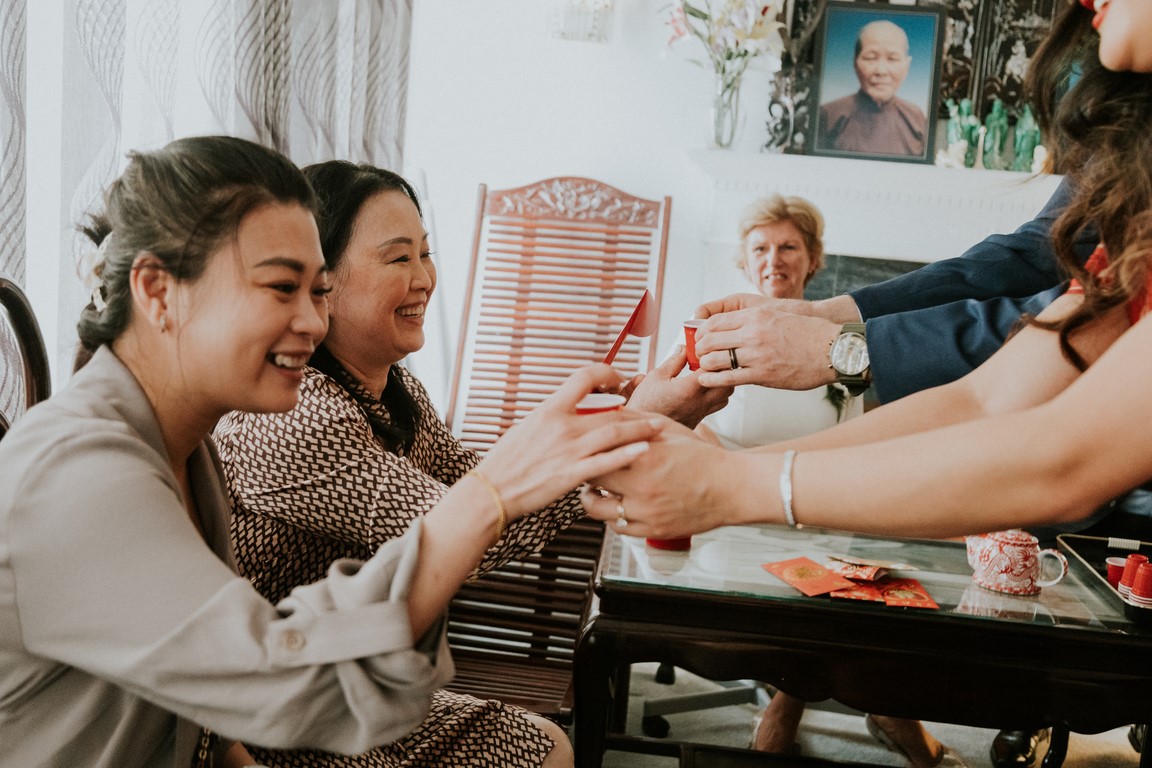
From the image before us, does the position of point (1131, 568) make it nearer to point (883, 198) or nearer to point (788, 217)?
point (788, 217)

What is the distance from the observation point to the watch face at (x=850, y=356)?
Answer: 1.85 m

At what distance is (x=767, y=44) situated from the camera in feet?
13.4

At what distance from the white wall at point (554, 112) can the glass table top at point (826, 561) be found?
229 cm

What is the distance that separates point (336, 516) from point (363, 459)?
0.31 ft

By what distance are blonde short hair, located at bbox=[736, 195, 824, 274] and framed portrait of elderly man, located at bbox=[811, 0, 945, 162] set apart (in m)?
0.70

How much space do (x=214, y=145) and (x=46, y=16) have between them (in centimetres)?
78

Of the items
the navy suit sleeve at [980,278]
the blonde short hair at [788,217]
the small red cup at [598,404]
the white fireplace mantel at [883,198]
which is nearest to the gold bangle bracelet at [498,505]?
the small red cup at [598,404]

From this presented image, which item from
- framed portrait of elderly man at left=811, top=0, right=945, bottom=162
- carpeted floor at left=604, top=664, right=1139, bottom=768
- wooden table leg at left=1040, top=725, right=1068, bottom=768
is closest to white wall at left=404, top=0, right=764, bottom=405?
framed portrait of elderly man at left=811, top=0, right=945, bottom=162

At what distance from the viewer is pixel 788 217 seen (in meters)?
3.65

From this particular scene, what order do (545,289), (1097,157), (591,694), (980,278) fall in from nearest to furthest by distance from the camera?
(1097,157) → (591,694) → (980,278) → (545,289)

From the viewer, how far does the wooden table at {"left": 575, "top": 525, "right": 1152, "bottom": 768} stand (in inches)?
71.4

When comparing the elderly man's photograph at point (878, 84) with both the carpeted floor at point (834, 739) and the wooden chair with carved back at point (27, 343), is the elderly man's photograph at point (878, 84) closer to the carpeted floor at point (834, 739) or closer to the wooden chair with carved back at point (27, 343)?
the carpeted floor at point (834, 739)

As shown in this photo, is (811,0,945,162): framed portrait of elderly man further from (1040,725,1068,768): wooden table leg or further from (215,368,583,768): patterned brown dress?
(215,368,583,768): patterned brown dress

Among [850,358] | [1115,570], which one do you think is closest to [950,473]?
[850,358]
